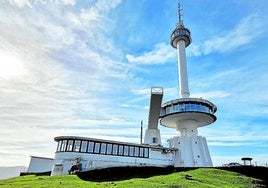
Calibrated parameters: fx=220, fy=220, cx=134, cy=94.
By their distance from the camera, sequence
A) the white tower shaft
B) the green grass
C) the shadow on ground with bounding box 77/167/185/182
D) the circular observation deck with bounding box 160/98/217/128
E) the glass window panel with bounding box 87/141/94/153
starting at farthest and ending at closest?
1. the white tower shaft
2. the circular observation deck with bounding box 160/98/217/128
3. the glass window panel with bounding box 87/141/94/153
4. the shadow on ground with bounding box 77/167/185/182
5. the green grass

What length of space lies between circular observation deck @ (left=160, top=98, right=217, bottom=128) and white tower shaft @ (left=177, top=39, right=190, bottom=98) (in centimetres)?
439

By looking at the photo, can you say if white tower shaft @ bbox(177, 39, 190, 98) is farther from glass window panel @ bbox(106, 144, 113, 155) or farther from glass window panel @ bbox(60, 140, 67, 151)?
glass window panel @ bbox(60, 140, 67, 151)

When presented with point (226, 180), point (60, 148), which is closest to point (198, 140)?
point (226, 180)

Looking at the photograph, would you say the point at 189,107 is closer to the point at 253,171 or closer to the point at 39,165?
the point at 253,171

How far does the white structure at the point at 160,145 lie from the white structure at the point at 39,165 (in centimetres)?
1643

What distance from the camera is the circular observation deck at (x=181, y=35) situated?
2277 inches

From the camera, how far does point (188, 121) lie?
48719mm

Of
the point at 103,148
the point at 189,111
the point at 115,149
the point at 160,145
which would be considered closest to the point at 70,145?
the point at 103,148

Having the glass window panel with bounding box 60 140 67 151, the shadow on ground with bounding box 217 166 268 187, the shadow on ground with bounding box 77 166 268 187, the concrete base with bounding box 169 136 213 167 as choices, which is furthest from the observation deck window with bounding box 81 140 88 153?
the shadow on ground with bounding box 217 166 268 187

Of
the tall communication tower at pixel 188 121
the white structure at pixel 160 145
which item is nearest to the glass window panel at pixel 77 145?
the white structure at pixel 160 145

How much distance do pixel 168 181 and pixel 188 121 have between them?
89.4 ft

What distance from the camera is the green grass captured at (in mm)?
21141

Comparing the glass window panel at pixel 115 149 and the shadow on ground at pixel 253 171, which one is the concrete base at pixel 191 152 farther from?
the glass window panel at pixel 115 149

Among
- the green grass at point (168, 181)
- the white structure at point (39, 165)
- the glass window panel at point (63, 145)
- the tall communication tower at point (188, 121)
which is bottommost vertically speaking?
the green grass at point (168, 181)
